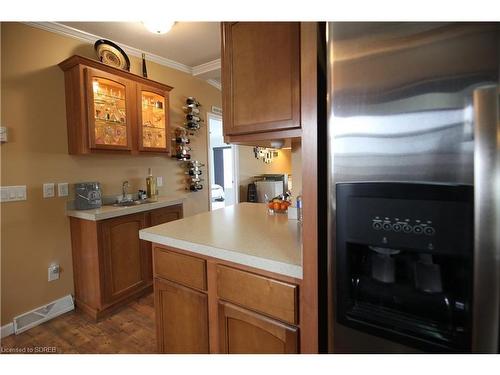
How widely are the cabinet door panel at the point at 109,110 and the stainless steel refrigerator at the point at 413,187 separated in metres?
2.12

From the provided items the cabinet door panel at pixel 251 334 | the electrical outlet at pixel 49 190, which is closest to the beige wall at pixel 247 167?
the electrical outlet at pixel 49 190

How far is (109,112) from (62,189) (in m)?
0.81

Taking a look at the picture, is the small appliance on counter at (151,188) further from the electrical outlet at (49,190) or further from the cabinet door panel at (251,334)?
the cabinet door panel at (251,334)

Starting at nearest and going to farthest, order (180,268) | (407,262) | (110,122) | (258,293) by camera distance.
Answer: (407,262)
(258,293)
(180,268)
(110,122)

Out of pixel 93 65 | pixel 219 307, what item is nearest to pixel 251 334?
pixel 219 307

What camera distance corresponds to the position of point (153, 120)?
2.71 m

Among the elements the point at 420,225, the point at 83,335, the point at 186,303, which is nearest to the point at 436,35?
the point at 420,225

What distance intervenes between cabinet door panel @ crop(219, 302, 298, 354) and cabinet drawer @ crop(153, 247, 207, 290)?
16cm

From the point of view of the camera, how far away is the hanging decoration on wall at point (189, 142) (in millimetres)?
3150

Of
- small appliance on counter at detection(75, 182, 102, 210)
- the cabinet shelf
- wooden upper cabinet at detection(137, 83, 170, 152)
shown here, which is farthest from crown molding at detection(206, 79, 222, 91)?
small appliance on counter at detection(75, 182, 102, 210)

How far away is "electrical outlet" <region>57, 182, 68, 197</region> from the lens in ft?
6.90

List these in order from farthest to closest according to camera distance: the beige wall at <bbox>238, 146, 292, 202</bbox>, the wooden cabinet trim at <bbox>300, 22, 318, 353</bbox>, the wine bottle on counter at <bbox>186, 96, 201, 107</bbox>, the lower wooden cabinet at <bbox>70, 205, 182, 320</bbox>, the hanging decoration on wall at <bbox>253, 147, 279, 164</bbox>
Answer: the hanging decoration on wall at <bbox>253, 147, 279, 164</bbox>
the beige wall at <bbox>238, 146, 292, 202</bbox>
the wine bottle on counter at <bbox>186, 96, 201, 107</bbox>
the lower wooden cabinet at <bbox>70, 205, 182, 320</bbox>
the wooden cabinet trim at <bbox>300, 22, 318, 353</bbox>

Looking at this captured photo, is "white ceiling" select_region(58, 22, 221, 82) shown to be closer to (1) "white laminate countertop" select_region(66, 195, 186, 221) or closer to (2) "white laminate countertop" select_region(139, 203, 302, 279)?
(1) "white laminate countertop" select_region(66, 195, 186, 221)

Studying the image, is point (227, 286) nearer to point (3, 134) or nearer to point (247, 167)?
point (3, 134)
